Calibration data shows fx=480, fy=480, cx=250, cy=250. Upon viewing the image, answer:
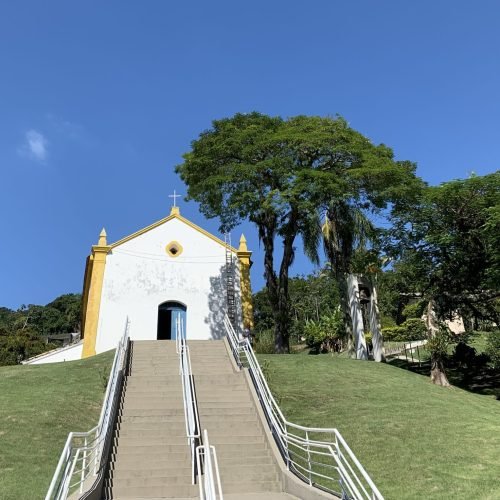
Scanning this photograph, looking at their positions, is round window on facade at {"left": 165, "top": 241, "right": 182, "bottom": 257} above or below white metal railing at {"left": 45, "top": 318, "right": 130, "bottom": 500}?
above

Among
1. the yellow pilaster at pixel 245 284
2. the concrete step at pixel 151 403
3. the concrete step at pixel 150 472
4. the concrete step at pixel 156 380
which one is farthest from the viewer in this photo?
the yellow pilaster at pixel 245 284

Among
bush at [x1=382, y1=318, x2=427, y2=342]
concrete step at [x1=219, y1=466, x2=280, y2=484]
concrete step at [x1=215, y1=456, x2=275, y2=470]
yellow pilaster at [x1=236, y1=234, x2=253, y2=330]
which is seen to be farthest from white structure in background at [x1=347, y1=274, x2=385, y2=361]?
bush at [x1=382, y1=318, x2=427, y2=342]

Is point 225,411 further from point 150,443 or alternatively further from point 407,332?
point 407,332

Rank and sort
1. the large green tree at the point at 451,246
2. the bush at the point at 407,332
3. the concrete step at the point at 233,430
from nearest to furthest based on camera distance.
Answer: the concrete step at the point at 233,430, the large green tree at the point at 451,246, the bush at the point at 407,332

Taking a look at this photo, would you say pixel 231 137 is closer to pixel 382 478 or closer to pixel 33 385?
pixel 33 385

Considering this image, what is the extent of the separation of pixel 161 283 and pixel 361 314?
31.8ft

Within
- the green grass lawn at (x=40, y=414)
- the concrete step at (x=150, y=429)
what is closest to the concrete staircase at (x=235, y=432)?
the concrete step at (x=150, y=429)

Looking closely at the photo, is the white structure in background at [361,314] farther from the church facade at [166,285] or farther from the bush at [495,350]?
the church facade at [166,285]

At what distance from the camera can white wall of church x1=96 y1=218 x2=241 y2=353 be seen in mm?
22609

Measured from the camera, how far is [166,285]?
77.7ft

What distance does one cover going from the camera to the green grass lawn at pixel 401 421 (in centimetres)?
809

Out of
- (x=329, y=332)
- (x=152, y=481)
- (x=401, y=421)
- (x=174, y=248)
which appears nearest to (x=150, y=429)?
(x=152, y=481)

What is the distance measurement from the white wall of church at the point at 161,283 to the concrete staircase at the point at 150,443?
30.1 ft

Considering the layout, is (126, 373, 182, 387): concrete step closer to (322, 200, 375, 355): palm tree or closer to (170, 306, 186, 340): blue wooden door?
(170, 306, 186, 340): blue wooden door
